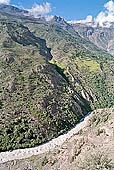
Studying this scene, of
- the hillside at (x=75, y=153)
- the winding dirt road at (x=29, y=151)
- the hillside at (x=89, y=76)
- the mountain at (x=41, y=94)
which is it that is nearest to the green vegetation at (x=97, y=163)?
the hillside at (x=75, y=153)

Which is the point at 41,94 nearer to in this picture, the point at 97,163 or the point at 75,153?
the point at 75,153

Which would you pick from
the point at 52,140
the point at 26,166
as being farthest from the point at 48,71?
the point at 26,166

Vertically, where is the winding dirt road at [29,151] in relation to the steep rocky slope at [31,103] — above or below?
below

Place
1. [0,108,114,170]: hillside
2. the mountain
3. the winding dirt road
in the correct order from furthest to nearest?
the mountain < the winding dirt road < [0,108,114,170]: hillside

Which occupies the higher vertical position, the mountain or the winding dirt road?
the mountain

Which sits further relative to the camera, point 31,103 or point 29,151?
point 31,103

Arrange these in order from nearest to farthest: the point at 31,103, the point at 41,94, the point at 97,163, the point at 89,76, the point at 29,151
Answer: the point at 97,163 < the point at 29,151 < the point at 31,103 < the point at 41,94 < the point at 89,76

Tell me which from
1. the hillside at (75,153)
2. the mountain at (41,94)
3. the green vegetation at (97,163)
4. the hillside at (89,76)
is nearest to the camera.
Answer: the green vegetation at (97,163)

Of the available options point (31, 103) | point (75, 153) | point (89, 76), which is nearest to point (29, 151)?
point (31, 103)

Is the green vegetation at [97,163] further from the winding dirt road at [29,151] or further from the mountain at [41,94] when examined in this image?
the mountain at [41,94]

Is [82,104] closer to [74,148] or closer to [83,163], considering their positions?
[74,148]

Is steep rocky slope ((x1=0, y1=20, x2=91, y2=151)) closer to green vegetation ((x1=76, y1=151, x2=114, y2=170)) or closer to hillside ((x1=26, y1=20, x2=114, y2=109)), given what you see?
hillside ((x1=26, y1=20, x2=114, y2=109))

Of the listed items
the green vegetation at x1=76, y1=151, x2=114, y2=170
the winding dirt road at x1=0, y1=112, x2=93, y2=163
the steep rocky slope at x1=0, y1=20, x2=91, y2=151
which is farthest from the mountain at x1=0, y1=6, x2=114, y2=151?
the green vegetation at x1=76, y1=151, x2=114, y2=170
